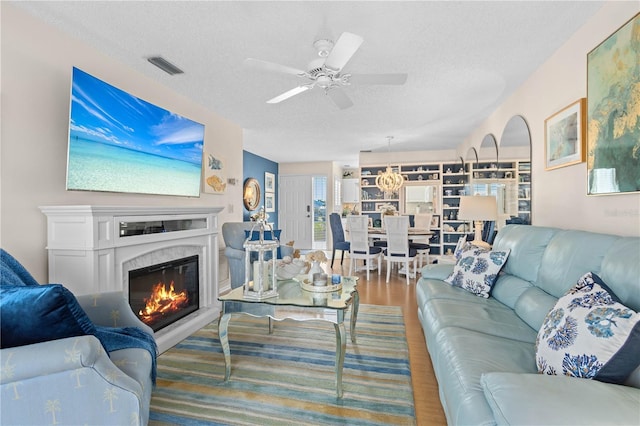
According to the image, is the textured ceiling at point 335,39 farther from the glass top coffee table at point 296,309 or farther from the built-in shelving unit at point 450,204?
the built-in shelving unit at point 450,204

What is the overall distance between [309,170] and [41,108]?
22.0 feet

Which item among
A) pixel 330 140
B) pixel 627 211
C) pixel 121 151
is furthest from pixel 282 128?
pixel 627 211

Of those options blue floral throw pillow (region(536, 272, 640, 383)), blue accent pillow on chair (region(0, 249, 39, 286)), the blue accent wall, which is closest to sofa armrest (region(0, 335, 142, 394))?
blue accent pillow on chair (region(0, 249, 39, 286))

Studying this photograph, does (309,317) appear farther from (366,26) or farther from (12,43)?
(12,43)

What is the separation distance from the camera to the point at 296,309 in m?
2.07

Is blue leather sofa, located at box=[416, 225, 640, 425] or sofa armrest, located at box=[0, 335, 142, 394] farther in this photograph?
sofa armrest, located at box=[0, 335, 142, 394]

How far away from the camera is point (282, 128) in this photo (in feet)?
16.9

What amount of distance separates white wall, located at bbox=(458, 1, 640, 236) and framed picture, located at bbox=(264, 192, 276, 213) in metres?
5.80

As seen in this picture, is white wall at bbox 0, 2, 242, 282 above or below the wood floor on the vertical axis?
above

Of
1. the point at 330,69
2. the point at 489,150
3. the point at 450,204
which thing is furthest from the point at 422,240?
the point at 330,69

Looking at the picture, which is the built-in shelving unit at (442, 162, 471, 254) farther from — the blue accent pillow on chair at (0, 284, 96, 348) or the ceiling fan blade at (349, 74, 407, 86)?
the blue accent pillow on chair at (0, 284, 96, 348)

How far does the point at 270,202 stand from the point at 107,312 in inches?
261

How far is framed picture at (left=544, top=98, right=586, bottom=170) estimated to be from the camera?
230 cm

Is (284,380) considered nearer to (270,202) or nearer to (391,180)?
(391,180)
